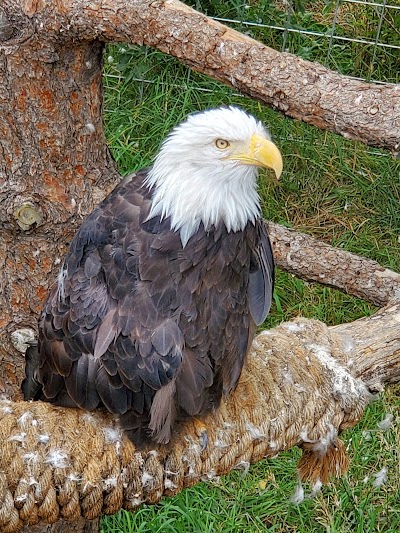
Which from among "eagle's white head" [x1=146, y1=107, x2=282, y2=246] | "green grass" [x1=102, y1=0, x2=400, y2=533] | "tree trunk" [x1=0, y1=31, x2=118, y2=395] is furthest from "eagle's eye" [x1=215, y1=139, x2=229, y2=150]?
"green grass" [x1=102, y1=0, x2=400, y2=533]

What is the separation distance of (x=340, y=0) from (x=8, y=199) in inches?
96.8

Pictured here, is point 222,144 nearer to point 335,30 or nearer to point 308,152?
point 308,152

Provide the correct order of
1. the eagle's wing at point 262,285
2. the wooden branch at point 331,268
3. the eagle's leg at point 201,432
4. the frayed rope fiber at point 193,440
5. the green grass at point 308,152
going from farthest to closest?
the green grass at point 308,152 → the wooden branch at point 331,268 → the eagle's wing at point 262,285 → the eagle's leg at point 201,432 → the frayed rope fiber at point 193,440

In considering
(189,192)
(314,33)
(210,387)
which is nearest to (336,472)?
(210,387)

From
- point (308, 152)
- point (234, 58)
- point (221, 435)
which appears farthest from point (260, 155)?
point (308, 152)

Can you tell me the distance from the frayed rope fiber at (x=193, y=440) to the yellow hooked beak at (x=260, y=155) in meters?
0.53

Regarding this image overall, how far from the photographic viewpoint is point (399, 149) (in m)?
2.10

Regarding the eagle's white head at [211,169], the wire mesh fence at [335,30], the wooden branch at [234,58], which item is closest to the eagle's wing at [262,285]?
the eagle's white head at [211,169]

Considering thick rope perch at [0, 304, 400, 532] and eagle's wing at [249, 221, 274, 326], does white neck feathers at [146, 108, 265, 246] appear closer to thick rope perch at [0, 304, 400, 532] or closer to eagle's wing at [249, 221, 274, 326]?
eagle's wing at [249, 221, 274, 326]

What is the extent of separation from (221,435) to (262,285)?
42 centimetres

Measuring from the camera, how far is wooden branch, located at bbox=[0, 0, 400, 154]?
2121 millimetres

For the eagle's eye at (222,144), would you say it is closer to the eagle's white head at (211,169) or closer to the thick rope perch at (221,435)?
the eagle's white head at (211,169)

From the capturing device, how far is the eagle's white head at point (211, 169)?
2.18 m

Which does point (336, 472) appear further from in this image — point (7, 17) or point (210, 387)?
point (7, 17)
